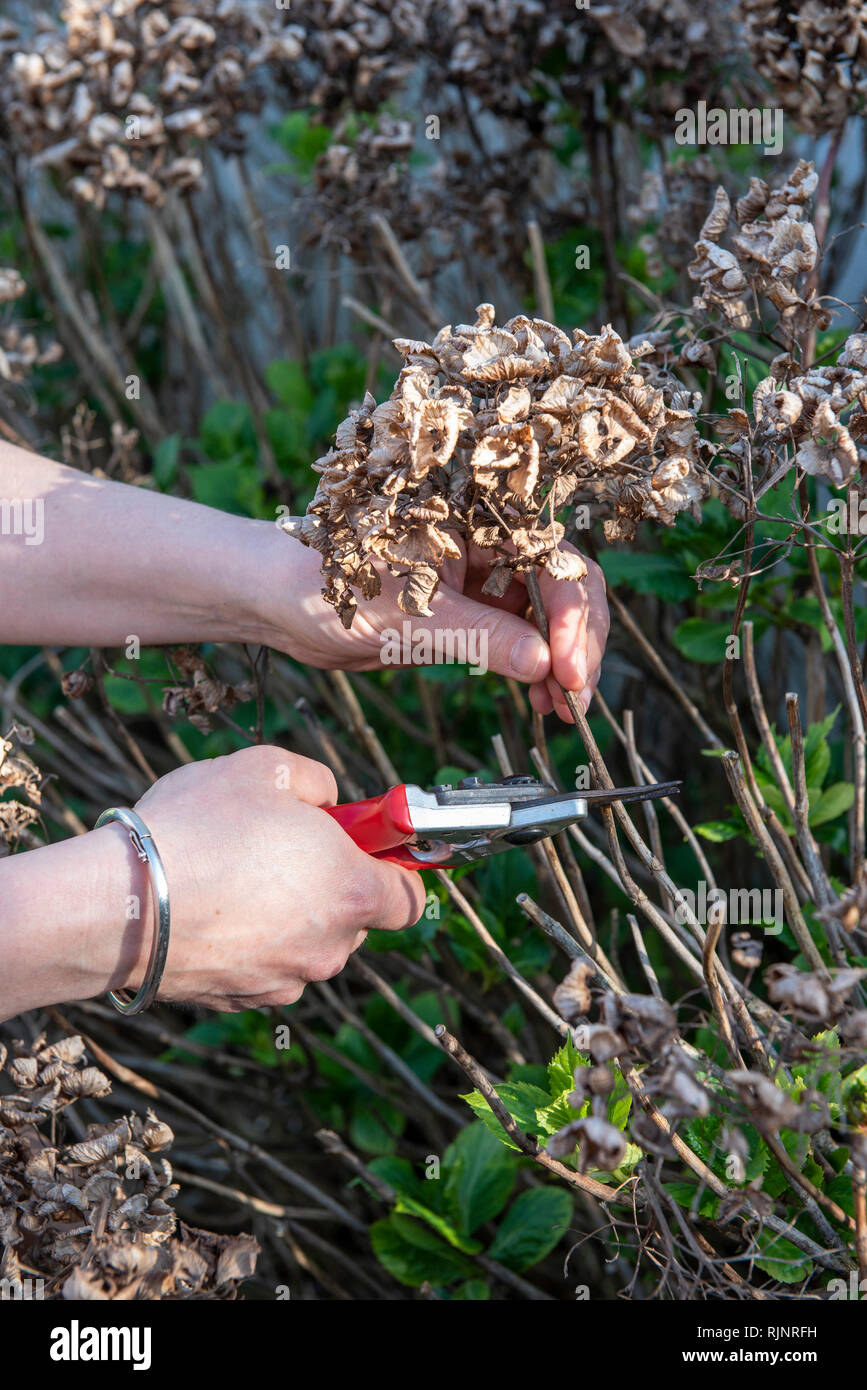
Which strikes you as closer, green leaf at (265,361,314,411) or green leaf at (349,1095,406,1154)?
green leaf at (349,1095,406,1154)

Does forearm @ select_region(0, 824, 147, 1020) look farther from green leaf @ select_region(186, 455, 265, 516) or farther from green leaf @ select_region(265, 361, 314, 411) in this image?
green leaf @ select_region(265, 361, 314, 411)

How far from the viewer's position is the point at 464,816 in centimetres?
87

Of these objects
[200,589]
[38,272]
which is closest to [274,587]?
[200,589]

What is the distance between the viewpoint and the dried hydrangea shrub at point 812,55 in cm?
110

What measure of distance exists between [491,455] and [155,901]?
411mm

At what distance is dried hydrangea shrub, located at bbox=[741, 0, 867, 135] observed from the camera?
110cm

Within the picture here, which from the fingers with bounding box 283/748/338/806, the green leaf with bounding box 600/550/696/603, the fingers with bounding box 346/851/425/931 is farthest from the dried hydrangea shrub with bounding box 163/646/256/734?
the green leaf with bounding box 600/550/696/603

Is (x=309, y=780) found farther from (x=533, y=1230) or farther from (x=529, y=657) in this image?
(x=533, y=1230)

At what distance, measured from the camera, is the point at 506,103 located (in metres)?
1.58

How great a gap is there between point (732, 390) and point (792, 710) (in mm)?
363

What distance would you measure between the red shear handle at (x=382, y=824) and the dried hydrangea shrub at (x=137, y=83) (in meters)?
1.17

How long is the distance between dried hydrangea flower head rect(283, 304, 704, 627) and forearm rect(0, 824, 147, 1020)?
0.88 ft

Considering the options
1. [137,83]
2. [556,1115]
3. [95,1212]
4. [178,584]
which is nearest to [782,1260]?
[556,1115]
